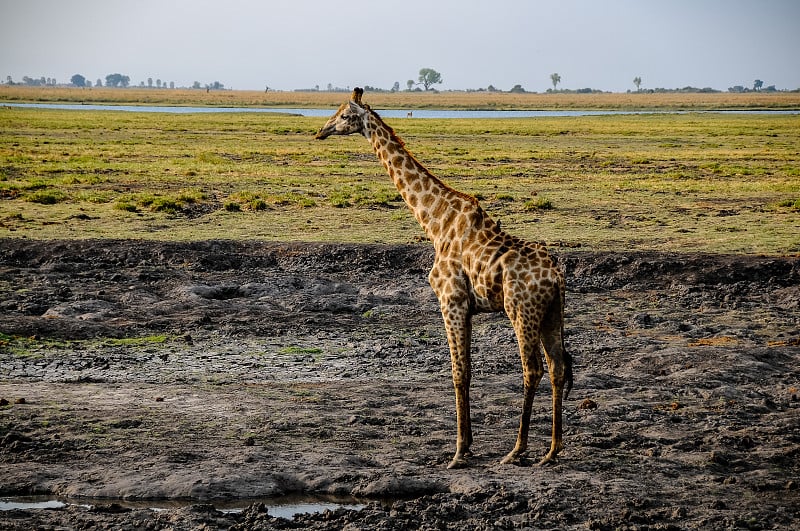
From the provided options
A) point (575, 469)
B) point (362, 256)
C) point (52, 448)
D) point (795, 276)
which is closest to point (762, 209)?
point (795, 276)

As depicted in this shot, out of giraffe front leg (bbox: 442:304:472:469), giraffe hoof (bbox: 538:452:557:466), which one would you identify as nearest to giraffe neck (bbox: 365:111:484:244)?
giraffe front leg (bbox: 442:304:472:469)

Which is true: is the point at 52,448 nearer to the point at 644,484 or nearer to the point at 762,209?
the point at 644,484

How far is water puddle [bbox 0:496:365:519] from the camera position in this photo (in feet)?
25.6

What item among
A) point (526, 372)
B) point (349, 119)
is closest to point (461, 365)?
point (526, 372)

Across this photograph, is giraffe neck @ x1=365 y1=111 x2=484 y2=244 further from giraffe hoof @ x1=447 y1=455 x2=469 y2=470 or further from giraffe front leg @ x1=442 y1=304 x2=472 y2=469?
giraffe hoof @ x1=447 y1=455 x2=469 y2=470

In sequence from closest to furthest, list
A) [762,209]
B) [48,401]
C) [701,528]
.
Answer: [701,528], [48,401], [762,209]

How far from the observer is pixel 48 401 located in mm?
10242

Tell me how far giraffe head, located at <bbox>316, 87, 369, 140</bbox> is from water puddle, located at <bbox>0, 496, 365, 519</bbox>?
346 cm

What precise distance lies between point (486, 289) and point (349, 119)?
7.49 ft

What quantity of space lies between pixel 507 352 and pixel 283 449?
4.42 metres

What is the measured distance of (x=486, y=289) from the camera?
8.44 metres

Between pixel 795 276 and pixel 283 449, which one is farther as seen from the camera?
pixel 795 276

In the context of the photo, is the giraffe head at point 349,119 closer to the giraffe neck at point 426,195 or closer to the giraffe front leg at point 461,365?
the giraffe neck at point 426,195

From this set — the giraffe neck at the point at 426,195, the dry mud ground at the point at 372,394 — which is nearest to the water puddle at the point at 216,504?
the dry mud ground at the point at 372,394
